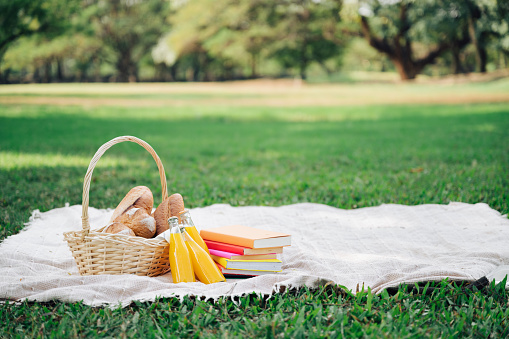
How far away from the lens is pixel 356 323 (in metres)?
2.07

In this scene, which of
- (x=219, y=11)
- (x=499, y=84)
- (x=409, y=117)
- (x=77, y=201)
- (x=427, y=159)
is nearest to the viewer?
(x=77, y=201)

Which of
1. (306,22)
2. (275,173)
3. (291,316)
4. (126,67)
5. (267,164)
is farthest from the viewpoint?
(126,67)

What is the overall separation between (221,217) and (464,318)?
2.23 m

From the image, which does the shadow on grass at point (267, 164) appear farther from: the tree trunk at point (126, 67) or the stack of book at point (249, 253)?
the tree trunk at point (126, 67)

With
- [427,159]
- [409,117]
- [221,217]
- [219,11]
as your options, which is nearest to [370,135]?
[427,159]

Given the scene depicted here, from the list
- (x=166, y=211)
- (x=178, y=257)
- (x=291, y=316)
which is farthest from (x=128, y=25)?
(x=291, y=316)

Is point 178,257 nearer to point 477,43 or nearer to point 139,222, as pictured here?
point 139,222

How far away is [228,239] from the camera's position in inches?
107

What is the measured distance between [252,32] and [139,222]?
1177 inches

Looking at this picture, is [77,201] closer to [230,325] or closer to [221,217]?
[221,217]

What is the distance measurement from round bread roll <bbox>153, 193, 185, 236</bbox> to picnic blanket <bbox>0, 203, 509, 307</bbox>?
A: 0.30m

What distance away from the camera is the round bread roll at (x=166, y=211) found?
2.82 metres

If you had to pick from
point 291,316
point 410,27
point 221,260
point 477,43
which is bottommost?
point 291,316

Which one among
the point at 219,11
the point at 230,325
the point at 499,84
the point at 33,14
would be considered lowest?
the point at 230,325
